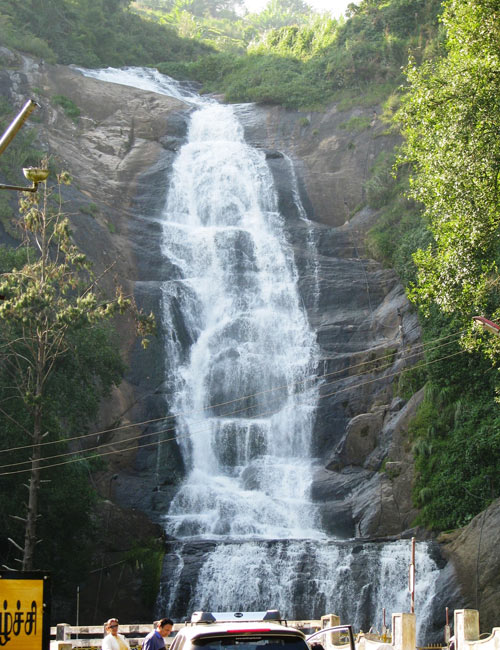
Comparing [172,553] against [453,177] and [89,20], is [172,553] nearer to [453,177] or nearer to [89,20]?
[453,177]

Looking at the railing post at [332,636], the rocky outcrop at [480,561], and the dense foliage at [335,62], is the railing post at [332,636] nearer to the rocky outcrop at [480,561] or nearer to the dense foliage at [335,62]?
the rocky outcrop at [480,561]

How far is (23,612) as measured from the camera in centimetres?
996

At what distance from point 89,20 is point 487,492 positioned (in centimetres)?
5401

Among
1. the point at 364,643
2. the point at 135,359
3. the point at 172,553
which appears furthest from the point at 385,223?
the point at 364,643

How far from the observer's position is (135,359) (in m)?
44.5

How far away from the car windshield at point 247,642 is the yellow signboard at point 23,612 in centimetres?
242

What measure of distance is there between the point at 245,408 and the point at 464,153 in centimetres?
2055

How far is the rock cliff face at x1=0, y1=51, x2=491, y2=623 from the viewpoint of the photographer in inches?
1483

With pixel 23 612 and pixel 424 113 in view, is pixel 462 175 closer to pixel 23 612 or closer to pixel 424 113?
pixel 424 113

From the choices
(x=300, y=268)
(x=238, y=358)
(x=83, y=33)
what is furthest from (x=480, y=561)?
(x=83, y=33)

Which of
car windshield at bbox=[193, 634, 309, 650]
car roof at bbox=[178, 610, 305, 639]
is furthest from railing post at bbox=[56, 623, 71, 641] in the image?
car windshield at bbox=[193, 634, 309, 650]

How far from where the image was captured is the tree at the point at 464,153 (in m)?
24.4

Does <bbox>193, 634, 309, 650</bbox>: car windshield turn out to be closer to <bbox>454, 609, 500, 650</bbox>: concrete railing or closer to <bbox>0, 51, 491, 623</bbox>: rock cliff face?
<bbox>454, 609, 500, 650</bbox>: concrete railing

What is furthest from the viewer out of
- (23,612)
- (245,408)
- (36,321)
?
(245,408)
